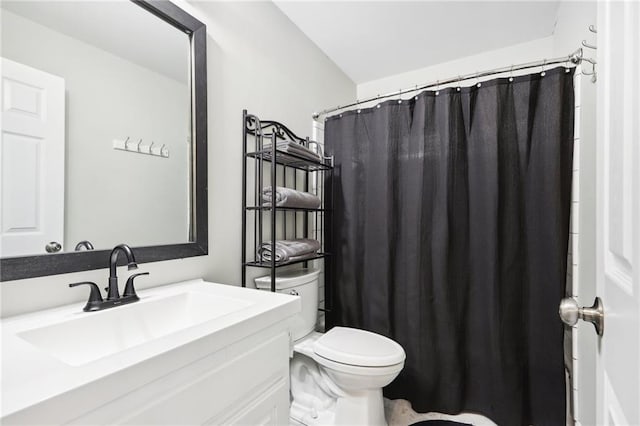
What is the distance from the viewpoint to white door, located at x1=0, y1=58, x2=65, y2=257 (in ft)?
2.67

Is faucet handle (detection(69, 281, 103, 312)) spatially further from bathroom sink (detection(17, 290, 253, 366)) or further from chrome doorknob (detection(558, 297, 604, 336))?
chrome doorknob (detection(558, 297, 604, 336))

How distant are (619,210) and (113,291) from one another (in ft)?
3.99

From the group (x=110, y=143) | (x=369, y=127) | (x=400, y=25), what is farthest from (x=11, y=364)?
(x=400, y=25)

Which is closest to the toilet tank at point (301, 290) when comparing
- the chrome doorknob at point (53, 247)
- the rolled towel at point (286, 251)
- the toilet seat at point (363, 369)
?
the rolled towel at point (286, 251)

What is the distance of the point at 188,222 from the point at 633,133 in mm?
1317

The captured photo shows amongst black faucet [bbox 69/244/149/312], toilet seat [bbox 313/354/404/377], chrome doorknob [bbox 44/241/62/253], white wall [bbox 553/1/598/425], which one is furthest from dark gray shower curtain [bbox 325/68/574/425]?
chrome doorknob [bbox 44/241/62/253]

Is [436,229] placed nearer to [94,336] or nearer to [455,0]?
[455,0]

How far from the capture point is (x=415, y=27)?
1.89m

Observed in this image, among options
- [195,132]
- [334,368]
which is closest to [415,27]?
[195,132]

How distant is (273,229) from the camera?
144 centimetres

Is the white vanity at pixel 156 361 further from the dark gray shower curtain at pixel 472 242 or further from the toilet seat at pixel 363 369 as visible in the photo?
the dark gray shower curtain at pixel 472 242

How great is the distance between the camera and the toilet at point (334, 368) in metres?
1.36

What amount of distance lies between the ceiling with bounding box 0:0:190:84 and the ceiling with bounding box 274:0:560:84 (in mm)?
816

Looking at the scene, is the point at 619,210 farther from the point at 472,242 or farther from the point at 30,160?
the point at 30,160
